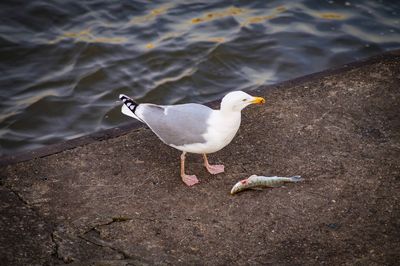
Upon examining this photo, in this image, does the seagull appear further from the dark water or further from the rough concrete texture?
the dark water

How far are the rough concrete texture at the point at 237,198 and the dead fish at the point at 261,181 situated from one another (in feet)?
0.22

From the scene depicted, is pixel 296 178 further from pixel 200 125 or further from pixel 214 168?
pixel 200 125

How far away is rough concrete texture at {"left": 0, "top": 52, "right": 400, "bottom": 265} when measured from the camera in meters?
3.72

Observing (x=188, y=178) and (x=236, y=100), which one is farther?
(x=188, y=178)

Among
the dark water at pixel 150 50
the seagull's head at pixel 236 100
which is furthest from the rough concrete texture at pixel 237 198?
the dark water at pixel 150 50

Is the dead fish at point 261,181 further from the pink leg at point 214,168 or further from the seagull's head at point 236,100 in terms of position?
the seagull's head at point 236,100

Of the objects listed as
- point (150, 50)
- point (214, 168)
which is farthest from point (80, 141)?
point (150, 50)

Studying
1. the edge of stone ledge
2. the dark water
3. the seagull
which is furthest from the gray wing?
the dark water

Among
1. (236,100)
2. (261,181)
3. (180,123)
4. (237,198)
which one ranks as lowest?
(237,198)

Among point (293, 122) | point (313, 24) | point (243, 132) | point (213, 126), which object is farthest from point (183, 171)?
point (313, 24)

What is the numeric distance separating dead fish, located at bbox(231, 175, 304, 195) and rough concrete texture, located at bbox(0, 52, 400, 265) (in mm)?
68

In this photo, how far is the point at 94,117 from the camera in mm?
6918

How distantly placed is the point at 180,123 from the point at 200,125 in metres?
0.17

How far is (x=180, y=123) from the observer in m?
4.37
